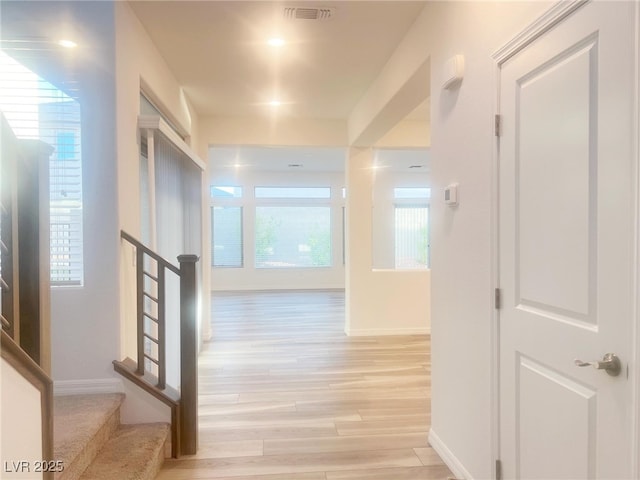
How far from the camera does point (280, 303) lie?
7383 millimetres

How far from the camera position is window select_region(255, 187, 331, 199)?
9.26m

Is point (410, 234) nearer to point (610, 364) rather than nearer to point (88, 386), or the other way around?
point (88, 386)

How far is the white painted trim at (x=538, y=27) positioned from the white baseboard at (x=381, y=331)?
3.86 meters

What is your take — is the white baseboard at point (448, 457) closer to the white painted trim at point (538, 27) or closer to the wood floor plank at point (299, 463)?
the wood floor plank at point (299, 463)

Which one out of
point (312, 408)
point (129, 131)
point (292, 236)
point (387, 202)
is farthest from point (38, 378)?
point (387, 202)

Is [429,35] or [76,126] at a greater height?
[429,35]

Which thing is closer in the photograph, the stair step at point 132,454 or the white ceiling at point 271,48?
the stair step at point 132,454

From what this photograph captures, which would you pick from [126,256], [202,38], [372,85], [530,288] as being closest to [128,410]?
[126,256]

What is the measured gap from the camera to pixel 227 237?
9242 mm

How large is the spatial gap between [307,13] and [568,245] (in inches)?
85.5

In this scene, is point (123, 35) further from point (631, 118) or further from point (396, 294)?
point (396, 294)

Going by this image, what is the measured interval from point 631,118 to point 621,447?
0.96 m

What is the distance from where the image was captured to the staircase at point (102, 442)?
1757 mm

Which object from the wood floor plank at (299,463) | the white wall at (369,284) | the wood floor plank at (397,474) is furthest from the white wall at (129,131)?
the white wall at (369,284)
